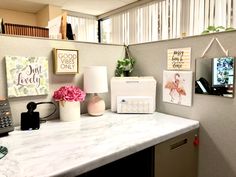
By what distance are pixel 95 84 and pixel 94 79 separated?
3 cm

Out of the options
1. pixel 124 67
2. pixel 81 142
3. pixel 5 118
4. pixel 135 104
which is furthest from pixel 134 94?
pixel 5 118

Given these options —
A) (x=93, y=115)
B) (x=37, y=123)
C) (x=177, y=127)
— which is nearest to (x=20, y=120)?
(x=37, y=123)

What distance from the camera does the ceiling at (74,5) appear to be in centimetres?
391

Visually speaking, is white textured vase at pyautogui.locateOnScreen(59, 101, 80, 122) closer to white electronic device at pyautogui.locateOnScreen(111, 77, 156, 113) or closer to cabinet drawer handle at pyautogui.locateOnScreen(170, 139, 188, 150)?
white electronic device at pyautogui.locateOnScreen(111, 77, 156, 113)

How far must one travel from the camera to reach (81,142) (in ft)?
2.80

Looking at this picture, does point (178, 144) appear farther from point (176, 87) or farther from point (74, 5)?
point (74, 5)

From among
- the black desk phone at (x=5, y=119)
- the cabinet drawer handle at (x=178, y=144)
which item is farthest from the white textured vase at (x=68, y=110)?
the cabinet drawer handle at (x=178, y=144)

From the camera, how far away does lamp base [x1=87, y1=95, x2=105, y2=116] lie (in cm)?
131

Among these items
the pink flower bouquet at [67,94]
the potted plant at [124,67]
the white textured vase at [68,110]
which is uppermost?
the potted plant at [124,67]

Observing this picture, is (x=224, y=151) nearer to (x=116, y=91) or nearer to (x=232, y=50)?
(x=232, y=50)

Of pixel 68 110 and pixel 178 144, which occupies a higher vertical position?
pixel 68 110

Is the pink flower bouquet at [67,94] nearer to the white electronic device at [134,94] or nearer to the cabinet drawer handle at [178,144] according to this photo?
the white electronic device at [134,94]

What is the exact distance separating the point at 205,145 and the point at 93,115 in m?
0.70

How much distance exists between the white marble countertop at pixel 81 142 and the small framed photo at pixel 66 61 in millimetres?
310
